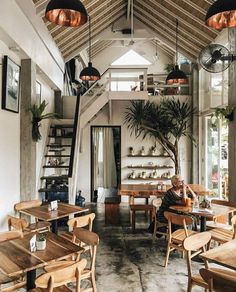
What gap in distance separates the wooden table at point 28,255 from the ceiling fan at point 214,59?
3606 mm

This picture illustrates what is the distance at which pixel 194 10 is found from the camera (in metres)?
6.30

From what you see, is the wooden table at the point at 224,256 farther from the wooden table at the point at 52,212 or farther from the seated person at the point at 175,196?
the wooden table at the point at 52,212

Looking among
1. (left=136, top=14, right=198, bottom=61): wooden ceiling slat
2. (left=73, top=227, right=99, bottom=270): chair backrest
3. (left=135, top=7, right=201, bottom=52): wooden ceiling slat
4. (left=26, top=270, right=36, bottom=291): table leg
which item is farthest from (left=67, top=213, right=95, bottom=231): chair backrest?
(left=136, top=14, right=198, bottom=61): wooden ceiling slat

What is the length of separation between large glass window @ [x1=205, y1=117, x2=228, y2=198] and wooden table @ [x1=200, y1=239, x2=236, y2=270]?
3935 mm

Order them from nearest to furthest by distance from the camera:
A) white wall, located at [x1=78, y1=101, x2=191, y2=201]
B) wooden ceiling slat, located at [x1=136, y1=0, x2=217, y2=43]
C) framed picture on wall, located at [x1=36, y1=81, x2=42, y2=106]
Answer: framed picture on wall, located at [x1=36, y1=81, x2=42, y2=106], wooden ceiling slat, located at [x1=136, y1=0, x2=217, y2=43], white wall, located at [x1=78, y1=101, x2=191, y2=201]

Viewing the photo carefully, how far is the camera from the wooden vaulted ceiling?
6.44 meters

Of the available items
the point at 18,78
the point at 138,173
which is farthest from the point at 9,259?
the point at 138,173

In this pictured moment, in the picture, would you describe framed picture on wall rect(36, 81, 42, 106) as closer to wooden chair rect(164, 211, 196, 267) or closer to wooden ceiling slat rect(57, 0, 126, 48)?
wooden ceiling slat rect(57, 0, 126, 48)

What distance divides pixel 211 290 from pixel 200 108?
6666mm

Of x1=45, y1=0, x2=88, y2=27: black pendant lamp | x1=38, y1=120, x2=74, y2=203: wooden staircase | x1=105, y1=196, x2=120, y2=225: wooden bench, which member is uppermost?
x1=45, y1=0, x2=88, y2=27: black pendant lamp

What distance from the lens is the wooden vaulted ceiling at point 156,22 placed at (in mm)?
6441

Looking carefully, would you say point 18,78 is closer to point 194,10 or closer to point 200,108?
point 194,10

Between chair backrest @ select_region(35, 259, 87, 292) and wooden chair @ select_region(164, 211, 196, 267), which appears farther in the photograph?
wooden chair @ select_region(164, 211, 196, 267)

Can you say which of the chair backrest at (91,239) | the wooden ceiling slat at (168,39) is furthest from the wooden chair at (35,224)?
the wooden ceiling slat at (168,39)
